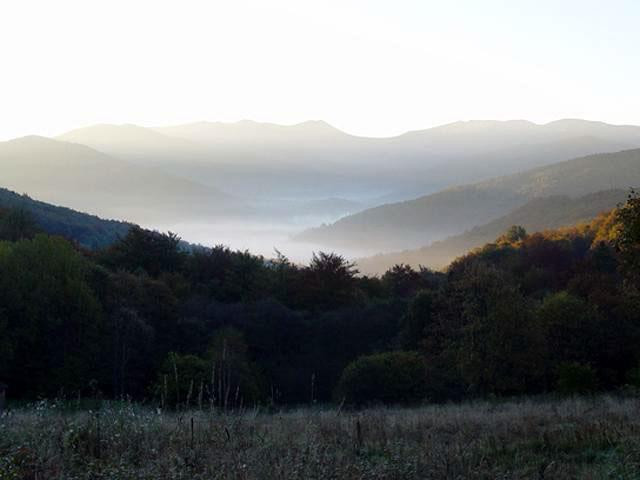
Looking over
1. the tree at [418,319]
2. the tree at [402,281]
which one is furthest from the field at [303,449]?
the tree at [402,281]

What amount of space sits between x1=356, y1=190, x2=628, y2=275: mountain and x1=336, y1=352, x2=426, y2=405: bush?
104954 millimetres

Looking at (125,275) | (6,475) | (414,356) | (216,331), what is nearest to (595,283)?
(414,356)

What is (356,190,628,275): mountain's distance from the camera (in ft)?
448

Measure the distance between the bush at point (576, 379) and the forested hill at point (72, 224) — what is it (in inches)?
2704

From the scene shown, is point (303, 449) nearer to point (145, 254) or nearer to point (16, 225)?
point (145, 254)

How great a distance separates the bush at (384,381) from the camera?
76.5ft

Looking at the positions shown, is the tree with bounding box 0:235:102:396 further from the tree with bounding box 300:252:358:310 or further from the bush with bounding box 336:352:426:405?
the tree with bounding box 300:252:358:310

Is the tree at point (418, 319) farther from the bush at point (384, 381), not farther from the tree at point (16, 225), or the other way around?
the tree at point (16, 225)

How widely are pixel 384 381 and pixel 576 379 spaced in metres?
6.38

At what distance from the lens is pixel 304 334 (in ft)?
119

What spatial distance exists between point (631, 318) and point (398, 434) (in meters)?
24.1

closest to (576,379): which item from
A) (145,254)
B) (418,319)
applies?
(418,319)

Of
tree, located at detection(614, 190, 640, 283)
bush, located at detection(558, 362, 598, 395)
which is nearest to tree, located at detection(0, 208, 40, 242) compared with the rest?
bush, located at detection(558, 362, 598, 395)

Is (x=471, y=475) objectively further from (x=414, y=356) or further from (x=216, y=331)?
(x=216, y=331)
